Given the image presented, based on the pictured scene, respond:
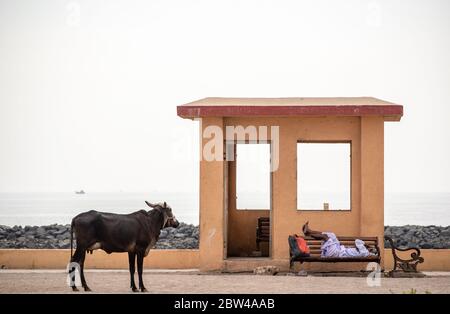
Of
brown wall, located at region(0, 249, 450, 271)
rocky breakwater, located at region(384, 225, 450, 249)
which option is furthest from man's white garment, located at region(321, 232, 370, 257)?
rocky breakwater, located at region(384, 225, 450, 249)

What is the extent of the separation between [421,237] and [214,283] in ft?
57.9

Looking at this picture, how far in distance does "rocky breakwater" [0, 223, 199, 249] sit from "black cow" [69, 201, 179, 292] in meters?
13.5

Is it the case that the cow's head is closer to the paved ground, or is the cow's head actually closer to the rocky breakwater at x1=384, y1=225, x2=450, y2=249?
the paved ground

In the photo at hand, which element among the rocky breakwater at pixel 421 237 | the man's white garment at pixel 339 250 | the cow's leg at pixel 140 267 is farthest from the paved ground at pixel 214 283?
the rocky breakwater at pixel 421 237

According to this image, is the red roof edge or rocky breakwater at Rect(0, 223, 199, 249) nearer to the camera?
the red roof edge

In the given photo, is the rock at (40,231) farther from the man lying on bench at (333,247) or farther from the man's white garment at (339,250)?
the man's white garment at (339,250)

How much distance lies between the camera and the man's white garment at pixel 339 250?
18297 millimetres

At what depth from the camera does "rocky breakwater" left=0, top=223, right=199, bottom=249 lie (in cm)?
3092

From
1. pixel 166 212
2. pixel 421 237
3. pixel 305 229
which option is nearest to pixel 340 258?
pixel 305 229

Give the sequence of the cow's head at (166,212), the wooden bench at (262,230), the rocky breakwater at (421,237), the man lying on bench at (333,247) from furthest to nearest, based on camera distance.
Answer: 1. the rocky breakwater at (421,237)
2. the wooden bench at (262,230)
3. the man lying on bench at (333,247)
4. the cow's head at (166,212)

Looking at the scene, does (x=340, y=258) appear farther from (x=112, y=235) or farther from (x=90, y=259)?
(x=90, y=259)

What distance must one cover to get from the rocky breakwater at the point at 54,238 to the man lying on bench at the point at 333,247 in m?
11.9
